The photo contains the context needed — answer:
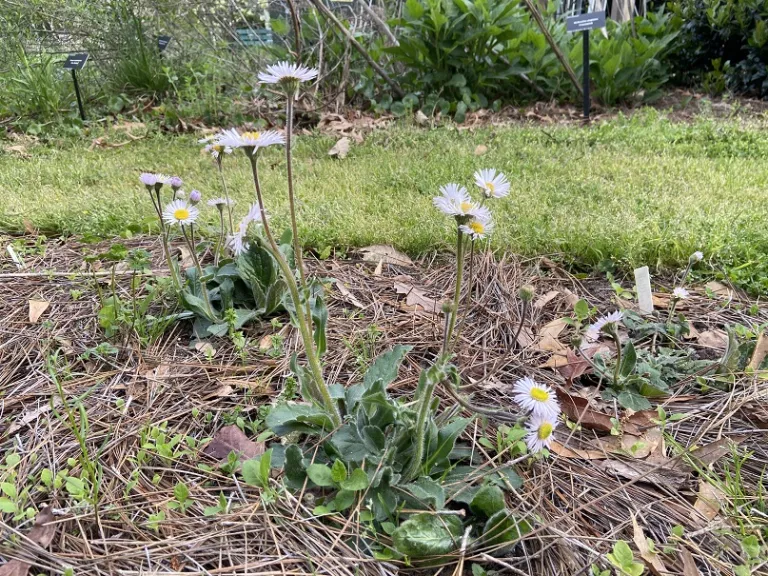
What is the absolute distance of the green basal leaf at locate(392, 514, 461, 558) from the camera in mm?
942

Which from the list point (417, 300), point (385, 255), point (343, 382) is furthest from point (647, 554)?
point (385, 255)

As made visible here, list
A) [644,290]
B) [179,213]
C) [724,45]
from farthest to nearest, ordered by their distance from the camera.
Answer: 1. [724,45]
2. [644,290]
3. [179,213]

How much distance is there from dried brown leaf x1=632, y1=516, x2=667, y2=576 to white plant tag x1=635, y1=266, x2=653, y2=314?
0.85m

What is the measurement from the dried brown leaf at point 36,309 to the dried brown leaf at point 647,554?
1798mm

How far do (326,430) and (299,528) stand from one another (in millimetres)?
210

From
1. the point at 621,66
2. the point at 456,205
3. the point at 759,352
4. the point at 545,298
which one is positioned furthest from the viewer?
the point at 621,66

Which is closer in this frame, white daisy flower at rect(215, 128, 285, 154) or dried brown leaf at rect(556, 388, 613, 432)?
white daisy flower at rect(215, 128, 285, 154)

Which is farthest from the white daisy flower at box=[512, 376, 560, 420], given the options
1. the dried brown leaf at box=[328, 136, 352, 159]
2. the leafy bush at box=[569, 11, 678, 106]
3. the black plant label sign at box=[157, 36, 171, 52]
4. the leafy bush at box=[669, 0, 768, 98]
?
the leafy bush at box=[669, 0, 768, 98]

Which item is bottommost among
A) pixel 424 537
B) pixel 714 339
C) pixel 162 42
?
pixel 714 339

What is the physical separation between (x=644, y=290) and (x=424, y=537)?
3.79ft

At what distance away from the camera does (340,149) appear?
3.75m

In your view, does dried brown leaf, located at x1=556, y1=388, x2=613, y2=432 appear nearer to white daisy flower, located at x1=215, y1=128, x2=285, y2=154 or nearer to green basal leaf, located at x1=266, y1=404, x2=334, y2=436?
green basal leaf, located at x1=266, y1=404, x2=334, y2=436

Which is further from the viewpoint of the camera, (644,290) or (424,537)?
(644,290)

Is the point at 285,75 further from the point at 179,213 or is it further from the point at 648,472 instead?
the point at 648,472
